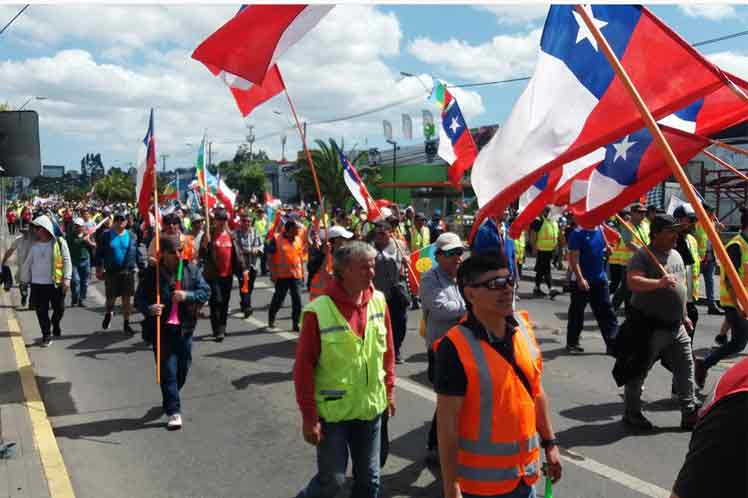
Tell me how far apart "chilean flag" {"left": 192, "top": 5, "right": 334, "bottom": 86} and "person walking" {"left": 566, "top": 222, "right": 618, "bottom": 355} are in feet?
15.3

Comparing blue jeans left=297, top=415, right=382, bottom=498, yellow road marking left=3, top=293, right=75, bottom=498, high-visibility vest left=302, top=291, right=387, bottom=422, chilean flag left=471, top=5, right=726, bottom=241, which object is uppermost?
chilean flag left=471, top=5, right=726, bottom=241

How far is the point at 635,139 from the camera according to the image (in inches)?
165

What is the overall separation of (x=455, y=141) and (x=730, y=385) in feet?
29.8

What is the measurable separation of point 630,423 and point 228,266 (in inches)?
235

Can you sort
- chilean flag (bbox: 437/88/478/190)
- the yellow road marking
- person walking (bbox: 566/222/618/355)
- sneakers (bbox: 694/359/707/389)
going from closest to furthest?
the yellow road marking < sneakers (bbox: 694/359/707/389) < person walking (bbox: 566/222/618/355) < chilean flag (bbox: 437/88/478/190)

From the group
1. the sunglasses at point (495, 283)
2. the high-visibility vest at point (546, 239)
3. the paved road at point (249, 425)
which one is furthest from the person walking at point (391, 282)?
the high-visibility vest at point (546, 239)

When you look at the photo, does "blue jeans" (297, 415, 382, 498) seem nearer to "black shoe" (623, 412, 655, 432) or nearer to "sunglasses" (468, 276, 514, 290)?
"sunglasses" (468, 276, 514, 290)

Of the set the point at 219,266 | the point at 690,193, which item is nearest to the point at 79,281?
the point at 219,266

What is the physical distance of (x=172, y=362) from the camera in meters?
5.85

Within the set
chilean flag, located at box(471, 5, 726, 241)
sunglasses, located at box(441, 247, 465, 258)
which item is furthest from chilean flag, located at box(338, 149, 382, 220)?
chilean flag, located at box(471, 5, 726, 241)

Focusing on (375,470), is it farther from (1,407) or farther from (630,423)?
(1,407)

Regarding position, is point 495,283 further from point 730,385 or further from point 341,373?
point 730,385

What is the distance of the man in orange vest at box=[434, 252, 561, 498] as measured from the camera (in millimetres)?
2645

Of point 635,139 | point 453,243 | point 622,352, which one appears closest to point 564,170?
point 635,139
